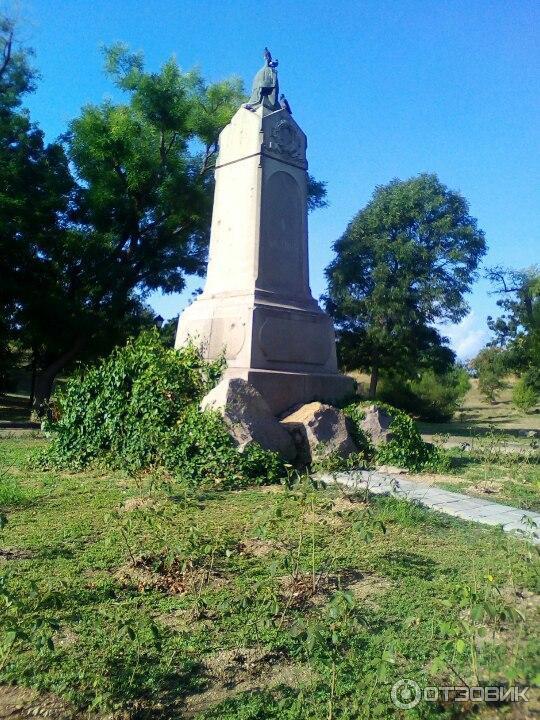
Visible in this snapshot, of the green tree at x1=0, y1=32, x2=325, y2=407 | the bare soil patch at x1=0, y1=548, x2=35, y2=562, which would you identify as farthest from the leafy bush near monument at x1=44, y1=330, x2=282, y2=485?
the green tree at x1=0, y1=32, x2=325, y2=407

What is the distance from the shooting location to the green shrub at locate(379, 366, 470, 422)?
992 inches

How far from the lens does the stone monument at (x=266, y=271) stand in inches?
332

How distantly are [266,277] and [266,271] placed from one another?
3.8 inches

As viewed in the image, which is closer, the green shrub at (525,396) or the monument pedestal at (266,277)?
the monument pedestal at (266,277)

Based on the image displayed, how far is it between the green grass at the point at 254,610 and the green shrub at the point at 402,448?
2.65 metres

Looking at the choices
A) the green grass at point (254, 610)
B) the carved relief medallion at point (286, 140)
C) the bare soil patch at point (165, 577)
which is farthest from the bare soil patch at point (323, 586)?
the carved relief medallion at point (286, 140)

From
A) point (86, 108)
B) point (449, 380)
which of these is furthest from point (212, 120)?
point (449, 380)

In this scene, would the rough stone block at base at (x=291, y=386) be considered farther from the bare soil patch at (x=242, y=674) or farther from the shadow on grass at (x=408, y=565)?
the bare soil patch at (x=242, y=674)

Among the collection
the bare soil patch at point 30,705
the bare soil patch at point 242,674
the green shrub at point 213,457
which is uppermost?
the green shrub at point 213,457

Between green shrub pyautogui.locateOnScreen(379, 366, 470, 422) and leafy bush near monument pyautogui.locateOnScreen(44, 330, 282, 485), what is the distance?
18.3 meters

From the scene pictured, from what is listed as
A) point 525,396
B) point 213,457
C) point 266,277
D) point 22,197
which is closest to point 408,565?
point 213,457

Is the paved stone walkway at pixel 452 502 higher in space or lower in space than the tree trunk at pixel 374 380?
lower

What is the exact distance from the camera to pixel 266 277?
29.7 ft

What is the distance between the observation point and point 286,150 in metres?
9.65
